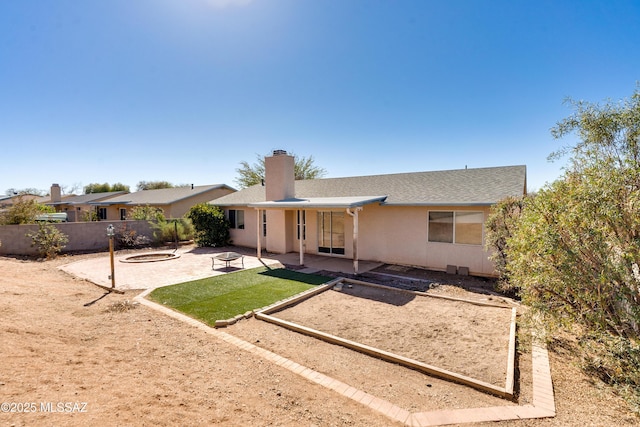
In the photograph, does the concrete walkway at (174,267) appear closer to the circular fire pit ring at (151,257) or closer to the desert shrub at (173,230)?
the circular fire pit ring at (151,257)

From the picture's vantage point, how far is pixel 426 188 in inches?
498

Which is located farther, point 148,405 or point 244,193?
point 244,193

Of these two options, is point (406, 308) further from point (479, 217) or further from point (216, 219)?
point (216, 219)

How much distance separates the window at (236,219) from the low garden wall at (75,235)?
18.1 ft

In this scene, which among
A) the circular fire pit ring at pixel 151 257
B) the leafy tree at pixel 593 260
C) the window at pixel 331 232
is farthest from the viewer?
the window at pixel 331 232

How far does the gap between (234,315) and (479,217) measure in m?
9.03

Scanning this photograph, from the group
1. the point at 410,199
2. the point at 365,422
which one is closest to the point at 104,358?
→ the point at 365,422

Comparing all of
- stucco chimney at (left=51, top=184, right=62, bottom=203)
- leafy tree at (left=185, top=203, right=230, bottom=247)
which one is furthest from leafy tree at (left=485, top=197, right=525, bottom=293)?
stucco chimney at (left=51, top=184, right=62, bottom=203)

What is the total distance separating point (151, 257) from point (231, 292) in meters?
8.53

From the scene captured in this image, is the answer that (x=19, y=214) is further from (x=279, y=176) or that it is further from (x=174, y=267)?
(x=279, y=176)

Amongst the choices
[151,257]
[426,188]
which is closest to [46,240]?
[151,257]

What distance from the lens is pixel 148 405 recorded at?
11.0 ft

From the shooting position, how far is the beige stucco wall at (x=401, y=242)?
10.9 meters

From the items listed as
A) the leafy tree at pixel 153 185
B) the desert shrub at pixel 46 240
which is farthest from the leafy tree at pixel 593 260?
the leafy tree at pixel 153 185
